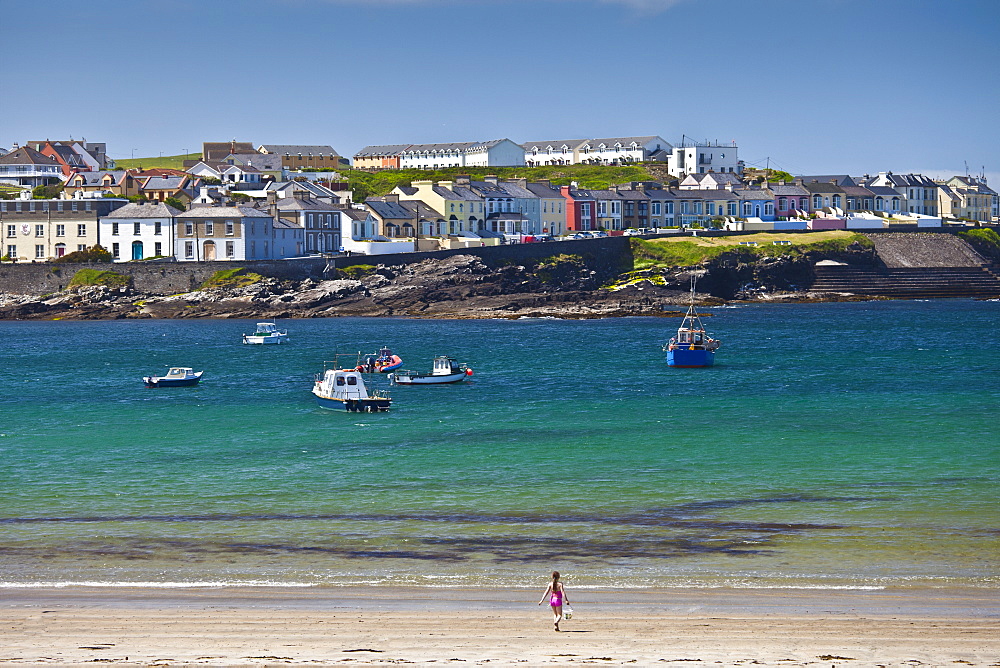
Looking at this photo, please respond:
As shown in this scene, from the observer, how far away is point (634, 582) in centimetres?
2394

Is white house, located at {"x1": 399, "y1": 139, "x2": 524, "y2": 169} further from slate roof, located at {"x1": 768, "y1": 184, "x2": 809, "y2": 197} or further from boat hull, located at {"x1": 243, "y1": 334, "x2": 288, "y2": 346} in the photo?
boat hull, located at {"x1": 243, "y1": 334, "x2": 288, "y2": 346}

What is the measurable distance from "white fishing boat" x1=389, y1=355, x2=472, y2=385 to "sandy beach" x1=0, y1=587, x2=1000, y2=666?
114 feet

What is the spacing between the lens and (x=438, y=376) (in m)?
58.2

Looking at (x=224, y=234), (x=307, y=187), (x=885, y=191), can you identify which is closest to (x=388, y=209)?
(x=307, y=187)

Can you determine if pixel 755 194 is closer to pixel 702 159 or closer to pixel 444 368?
pixel 702 159

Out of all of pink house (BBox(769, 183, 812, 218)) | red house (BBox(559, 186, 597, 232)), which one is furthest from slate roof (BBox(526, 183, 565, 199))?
pink house (BBox(769, 183, 812, 218))

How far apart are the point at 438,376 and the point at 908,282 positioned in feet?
253

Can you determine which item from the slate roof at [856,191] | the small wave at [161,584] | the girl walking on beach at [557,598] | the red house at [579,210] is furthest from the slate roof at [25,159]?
the girl walking on beach at [557,598]

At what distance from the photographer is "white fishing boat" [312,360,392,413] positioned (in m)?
49.8

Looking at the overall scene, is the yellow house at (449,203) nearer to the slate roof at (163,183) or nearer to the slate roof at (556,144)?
the slate roof at (163,183)

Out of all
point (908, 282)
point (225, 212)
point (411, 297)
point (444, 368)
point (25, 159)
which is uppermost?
point (25, 159)

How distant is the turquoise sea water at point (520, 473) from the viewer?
2573 centimetres

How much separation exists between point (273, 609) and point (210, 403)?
32746mm

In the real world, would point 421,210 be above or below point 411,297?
above
